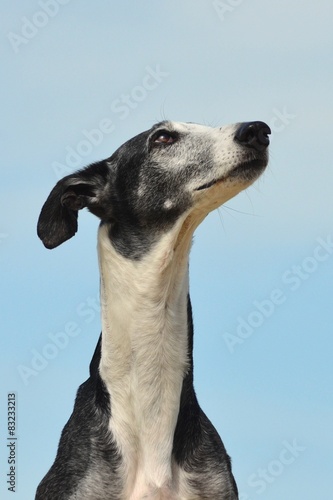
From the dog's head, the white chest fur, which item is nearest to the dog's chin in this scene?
the dog's head

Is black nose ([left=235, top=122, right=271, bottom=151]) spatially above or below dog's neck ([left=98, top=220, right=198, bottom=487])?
above

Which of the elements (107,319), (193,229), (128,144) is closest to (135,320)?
(107,319)

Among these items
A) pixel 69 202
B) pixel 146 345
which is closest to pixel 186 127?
pixel 69 202

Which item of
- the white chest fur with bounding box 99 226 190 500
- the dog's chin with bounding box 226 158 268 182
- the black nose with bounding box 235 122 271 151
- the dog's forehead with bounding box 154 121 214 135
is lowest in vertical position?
the white chest fur with bounding box 99 226 190 500

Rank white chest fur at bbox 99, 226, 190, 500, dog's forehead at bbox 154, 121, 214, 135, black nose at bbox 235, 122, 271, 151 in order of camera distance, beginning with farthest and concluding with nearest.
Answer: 1. dog's forehead at bbox 154, 121, 214, 135
2. white chest fur at bbox 99, 226, 190, 500
3. black nose at bbox 235, 122, 271, 151

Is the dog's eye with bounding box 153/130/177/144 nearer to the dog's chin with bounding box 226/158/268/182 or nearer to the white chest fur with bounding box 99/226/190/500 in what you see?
the dog's chin with bounding box 226/158/268/182

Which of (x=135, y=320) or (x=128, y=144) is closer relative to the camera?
(x=135, y=320)

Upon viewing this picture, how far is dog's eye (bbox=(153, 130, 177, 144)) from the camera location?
9.69m

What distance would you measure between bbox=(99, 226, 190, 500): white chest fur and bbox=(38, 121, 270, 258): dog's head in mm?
244

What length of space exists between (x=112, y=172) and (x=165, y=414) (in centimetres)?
208

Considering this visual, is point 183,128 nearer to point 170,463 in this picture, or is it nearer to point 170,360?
point 170,360

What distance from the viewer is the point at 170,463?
925 cm

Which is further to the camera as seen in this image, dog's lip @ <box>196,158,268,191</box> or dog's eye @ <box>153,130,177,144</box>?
dog's eye @ <box>153,130,177,144</box>

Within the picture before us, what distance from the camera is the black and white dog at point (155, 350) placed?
9.20 m
